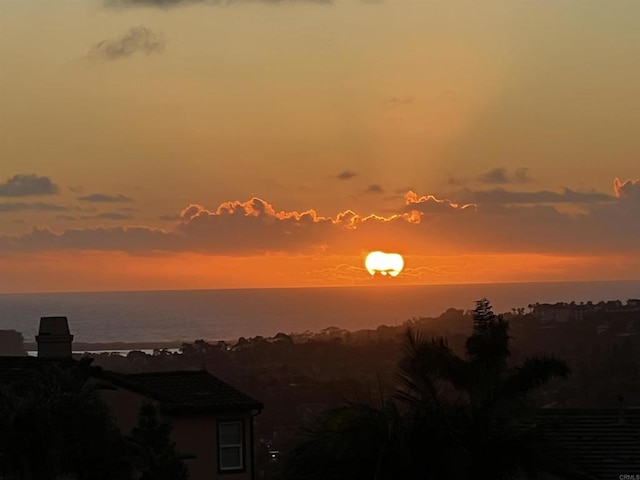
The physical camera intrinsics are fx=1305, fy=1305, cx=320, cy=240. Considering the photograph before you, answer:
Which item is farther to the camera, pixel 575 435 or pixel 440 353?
pixel 575 435

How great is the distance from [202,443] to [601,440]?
29.8 feet

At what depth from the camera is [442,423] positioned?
64.8 feet

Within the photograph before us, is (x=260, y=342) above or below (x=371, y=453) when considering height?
above

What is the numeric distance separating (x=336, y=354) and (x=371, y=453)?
275 ft

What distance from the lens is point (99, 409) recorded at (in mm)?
20219

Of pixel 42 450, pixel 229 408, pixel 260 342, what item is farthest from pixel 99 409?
pixel 260 342

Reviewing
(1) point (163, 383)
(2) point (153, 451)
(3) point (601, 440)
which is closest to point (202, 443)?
(1) point (163, 383)

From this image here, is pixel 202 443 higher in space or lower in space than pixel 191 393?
lower

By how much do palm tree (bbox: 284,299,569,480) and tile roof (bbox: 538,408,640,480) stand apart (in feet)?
17.6

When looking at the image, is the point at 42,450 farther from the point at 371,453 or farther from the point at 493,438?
the point at 493,438

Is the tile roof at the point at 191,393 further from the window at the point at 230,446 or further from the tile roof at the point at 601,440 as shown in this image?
the tile roof at the point at 601,440

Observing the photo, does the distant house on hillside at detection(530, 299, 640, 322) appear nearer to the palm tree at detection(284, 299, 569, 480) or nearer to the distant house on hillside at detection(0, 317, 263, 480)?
the distant house on hillside at detection(0, 317, 263, 480)

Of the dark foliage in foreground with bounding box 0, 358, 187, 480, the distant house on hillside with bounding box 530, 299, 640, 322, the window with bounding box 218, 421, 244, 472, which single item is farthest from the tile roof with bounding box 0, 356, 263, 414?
the distant house on hillside with bounding box 530, 299, 640, 322

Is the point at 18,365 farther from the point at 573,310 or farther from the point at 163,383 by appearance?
the point at 573,310
